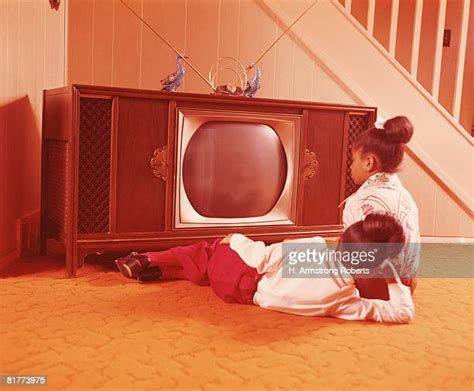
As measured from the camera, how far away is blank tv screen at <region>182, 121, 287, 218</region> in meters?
1.84

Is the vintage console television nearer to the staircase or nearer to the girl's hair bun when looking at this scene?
the girl's hair bun

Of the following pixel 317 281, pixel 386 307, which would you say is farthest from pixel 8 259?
pixel 386 307

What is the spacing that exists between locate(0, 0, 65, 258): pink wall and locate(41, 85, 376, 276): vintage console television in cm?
9

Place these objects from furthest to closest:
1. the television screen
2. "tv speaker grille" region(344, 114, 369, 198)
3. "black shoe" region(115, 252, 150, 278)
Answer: "tv speaker grille" region(344, 114, 369, 198)
the television screen
"black shoe" region(115, 252, 150, 278)

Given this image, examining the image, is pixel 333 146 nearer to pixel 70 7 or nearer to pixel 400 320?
pixel 400 320

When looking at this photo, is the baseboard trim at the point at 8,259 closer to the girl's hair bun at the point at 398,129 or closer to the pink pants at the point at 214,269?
the pink pants at the point at 214,269

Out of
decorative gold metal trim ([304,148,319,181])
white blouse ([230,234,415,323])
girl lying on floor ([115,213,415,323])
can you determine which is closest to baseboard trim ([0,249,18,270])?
girl lying on floor ([115,213,415,323])

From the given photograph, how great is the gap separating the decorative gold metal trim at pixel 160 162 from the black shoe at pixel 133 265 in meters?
0.27

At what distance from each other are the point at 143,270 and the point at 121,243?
0.39 ft

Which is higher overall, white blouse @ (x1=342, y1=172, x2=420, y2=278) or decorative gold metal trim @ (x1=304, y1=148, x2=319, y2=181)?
decorative gold metal trim @ (x1=304, y1=148, x2=319, y2=181)

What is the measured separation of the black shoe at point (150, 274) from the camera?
1.72 m

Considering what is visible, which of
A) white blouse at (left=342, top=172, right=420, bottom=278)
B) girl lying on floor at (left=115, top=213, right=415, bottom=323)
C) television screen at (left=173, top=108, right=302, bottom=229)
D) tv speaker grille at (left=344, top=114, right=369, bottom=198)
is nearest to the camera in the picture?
girl lying on floor at (left=115, top=213, right=415, bottom=323)

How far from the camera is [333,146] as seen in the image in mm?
2076

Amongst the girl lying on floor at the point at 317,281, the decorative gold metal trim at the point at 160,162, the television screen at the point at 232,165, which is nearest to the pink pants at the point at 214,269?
the girl lying on floor at the point at 317,281
